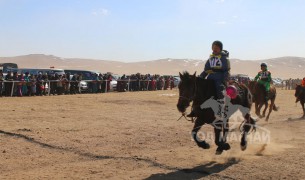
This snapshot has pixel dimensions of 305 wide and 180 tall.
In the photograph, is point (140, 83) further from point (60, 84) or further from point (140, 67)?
point (140, 67)

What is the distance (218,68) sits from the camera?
927 centimetres

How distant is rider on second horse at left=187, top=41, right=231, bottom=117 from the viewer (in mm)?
9227

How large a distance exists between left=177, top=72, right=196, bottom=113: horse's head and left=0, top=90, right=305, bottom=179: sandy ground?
1.20 metres

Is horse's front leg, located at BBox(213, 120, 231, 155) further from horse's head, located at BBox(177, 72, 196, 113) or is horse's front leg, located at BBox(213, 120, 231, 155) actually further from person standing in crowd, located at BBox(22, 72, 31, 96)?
person standing in crowd, located at BBox(22, 72, 31, 96)

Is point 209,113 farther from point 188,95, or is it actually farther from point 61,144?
point 61,144

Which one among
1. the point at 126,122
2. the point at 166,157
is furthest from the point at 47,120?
the point at 166,157

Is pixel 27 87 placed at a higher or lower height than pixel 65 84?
lower

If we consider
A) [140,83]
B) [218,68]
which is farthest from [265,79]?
[140,83]

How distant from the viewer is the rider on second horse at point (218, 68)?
30.3ft

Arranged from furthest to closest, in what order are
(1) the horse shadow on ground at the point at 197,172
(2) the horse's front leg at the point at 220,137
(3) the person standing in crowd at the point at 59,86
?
1. (3) the person standing in crowd at the point at 59,86
2. (2) the horse's front leg at the point at 220,137
3. (1) the horse shadow on ground at the point at 197,172

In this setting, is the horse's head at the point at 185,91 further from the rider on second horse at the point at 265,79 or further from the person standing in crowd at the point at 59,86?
the person standing in crowd at the point at 59,86

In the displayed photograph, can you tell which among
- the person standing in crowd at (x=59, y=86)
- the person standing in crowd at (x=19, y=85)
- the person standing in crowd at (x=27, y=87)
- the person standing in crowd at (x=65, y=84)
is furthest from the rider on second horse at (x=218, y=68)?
the person standing in crowd at (x=65, y=84)

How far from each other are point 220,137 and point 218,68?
1.56 metres

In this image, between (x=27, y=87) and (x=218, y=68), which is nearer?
(x=218, y=68)
